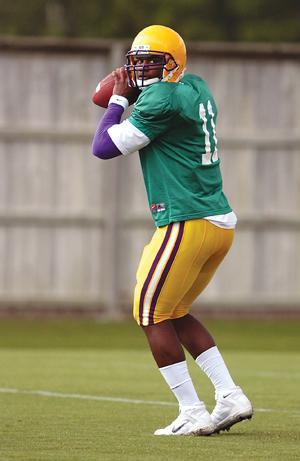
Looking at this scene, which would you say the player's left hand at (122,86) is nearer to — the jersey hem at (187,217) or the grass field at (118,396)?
the jersey hem at (187,217)

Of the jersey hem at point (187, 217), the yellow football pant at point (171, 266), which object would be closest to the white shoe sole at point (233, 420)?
the yellow football pant at point (171, 266)

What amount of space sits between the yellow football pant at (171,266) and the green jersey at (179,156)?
0.24 ft

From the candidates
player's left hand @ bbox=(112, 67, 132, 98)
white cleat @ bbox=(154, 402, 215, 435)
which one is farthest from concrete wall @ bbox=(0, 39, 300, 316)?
white cleat @ bbox=(154, 402, 215, 435)

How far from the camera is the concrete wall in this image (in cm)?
1820

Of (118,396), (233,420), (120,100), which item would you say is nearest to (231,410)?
(233,420)

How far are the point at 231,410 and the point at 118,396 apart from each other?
7.56ft

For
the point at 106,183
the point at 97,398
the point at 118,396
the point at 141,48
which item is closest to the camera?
the point at 141,48

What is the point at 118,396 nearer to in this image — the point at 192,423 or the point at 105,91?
the point at 192,423

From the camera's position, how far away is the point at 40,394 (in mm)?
9812

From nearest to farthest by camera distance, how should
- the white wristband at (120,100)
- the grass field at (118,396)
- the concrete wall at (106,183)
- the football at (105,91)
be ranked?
the grass field at (118,396) < the white wristband at (120,100) < the football at (105,91) < the concrete wall at (106,183)

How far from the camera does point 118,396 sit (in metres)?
9.81

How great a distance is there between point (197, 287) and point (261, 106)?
435 inches

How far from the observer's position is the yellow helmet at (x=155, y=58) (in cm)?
766

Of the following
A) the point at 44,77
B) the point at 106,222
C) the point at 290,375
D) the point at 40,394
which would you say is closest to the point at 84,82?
the point at 44,77
